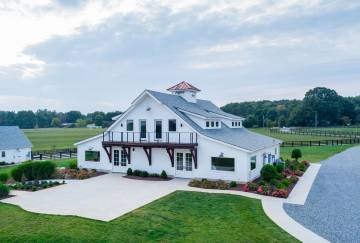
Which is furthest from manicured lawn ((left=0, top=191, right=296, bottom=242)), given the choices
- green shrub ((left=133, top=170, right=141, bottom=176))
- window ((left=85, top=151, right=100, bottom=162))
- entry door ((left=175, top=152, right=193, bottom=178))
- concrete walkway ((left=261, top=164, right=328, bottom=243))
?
window ((left=85, top=151, right=100, bottom=162))

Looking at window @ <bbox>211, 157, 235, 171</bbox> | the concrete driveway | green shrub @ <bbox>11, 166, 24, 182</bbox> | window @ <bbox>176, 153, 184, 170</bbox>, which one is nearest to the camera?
the concrete driveway

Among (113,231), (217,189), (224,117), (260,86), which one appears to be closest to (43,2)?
(113,231)

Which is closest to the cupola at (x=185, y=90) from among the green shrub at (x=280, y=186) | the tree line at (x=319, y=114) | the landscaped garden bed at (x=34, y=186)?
the green shrub at (x=280, y=186)

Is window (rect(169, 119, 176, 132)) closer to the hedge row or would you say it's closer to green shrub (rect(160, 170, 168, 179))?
green shrub (rect(160, 170, 168, 179))

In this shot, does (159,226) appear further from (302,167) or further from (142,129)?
(302,167)

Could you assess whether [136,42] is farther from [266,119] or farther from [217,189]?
[266,119]

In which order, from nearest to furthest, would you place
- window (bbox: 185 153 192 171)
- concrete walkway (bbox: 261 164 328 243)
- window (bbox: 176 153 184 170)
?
concrete walkway (bbox: 261 164 328 243), window (bbox: 185 153 192 171), window (bbox: 176 153 184 170)
